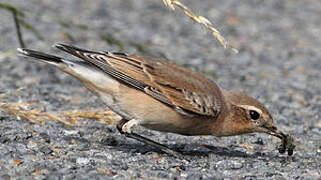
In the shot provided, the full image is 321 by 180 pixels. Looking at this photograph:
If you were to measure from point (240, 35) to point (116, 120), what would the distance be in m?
7.86

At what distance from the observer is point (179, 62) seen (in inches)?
Answer: 508

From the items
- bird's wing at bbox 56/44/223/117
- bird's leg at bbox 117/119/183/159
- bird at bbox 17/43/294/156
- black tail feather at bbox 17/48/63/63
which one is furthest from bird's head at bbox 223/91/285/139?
black tail feather at bbox 17/48/63/63

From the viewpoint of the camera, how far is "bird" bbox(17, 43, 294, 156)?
7.50 m

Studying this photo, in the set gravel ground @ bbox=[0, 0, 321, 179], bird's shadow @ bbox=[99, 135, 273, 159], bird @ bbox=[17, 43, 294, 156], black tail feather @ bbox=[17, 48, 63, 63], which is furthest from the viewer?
bird's shadow @ bbox=[99, 135, 273, 159]

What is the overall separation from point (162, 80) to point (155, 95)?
228 mm

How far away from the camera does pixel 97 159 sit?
6.94m

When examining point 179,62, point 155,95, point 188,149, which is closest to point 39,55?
point 155,95

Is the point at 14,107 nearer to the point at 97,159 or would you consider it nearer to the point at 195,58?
the point at 97,159

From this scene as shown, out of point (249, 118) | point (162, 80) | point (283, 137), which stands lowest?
point (283, 137)

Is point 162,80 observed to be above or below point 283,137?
above

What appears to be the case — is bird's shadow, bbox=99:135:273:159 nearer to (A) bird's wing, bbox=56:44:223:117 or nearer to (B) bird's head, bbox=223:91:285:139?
(B) bird's head, bbox=223:91:285:139

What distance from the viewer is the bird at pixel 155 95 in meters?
7.50

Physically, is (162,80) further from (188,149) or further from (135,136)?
(188,149)

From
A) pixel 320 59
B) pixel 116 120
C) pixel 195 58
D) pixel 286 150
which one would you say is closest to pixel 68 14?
pixel 195 58
